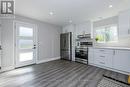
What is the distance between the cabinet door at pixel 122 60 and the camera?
10.0 feet

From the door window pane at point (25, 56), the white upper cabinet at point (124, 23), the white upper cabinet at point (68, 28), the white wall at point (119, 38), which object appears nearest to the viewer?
the white upper cabinet at point (124, 23)

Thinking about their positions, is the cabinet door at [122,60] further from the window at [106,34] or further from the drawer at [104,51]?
the window at [106,34]

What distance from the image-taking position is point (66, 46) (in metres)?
5.69

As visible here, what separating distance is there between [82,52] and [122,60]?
2.06 m

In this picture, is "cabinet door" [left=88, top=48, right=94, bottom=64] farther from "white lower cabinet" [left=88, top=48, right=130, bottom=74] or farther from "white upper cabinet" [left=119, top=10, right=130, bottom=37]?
"white upper cabinet" [left=119, top=10, right=130, bottom=37]

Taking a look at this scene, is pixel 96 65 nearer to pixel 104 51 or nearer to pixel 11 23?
pixel 104 51

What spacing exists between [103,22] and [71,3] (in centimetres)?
256

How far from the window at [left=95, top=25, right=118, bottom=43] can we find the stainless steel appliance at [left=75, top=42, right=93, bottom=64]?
0.57 metres

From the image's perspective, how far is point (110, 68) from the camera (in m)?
3.59

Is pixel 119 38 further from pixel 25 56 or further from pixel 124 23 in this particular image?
pixel 25 56

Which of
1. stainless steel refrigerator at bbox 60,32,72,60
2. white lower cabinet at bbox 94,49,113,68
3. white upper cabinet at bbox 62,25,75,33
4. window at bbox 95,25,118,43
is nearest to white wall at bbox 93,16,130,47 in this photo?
Result: window at bbox 95,25,118,43

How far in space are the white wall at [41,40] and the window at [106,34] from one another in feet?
8.91

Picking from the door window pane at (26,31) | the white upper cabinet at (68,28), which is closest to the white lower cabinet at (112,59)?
the white upper cabinet at (68,28)

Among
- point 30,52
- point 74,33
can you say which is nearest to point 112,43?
point 74,33
